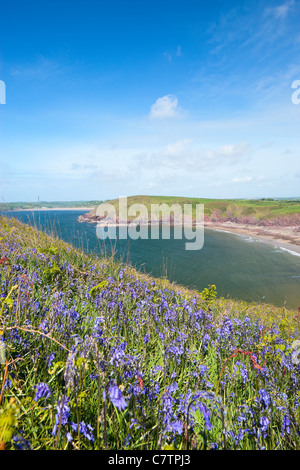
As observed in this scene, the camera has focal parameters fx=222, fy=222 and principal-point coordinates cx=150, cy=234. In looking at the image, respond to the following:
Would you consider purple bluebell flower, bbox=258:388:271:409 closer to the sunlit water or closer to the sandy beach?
the sunlit water

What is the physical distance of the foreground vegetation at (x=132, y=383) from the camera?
1.53 meters

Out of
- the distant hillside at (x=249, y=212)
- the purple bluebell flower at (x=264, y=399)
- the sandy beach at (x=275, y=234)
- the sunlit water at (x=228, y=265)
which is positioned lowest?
the sunlit water at (x=228, y=265)

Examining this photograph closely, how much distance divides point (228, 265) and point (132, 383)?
4113 cm

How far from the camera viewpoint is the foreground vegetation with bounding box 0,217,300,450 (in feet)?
5.01

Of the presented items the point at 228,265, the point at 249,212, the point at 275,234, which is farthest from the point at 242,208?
the point at 228,265

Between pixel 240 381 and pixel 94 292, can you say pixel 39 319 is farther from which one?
pixel 240 381

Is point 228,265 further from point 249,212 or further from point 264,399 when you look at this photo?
point 249,212

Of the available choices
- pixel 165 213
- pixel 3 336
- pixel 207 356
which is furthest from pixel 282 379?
pixel 165 213

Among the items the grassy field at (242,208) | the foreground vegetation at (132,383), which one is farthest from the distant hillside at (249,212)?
the foreground vegetation at (132,383)

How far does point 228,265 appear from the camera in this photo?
40312mm

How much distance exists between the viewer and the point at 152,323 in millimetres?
3586

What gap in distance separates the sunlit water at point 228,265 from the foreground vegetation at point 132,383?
14.7m

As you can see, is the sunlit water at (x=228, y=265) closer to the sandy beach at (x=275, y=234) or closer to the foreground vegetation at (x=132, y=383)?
the sandy beach at (x=275, y=234)

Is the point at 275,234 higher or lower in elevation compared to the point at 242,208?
lower
